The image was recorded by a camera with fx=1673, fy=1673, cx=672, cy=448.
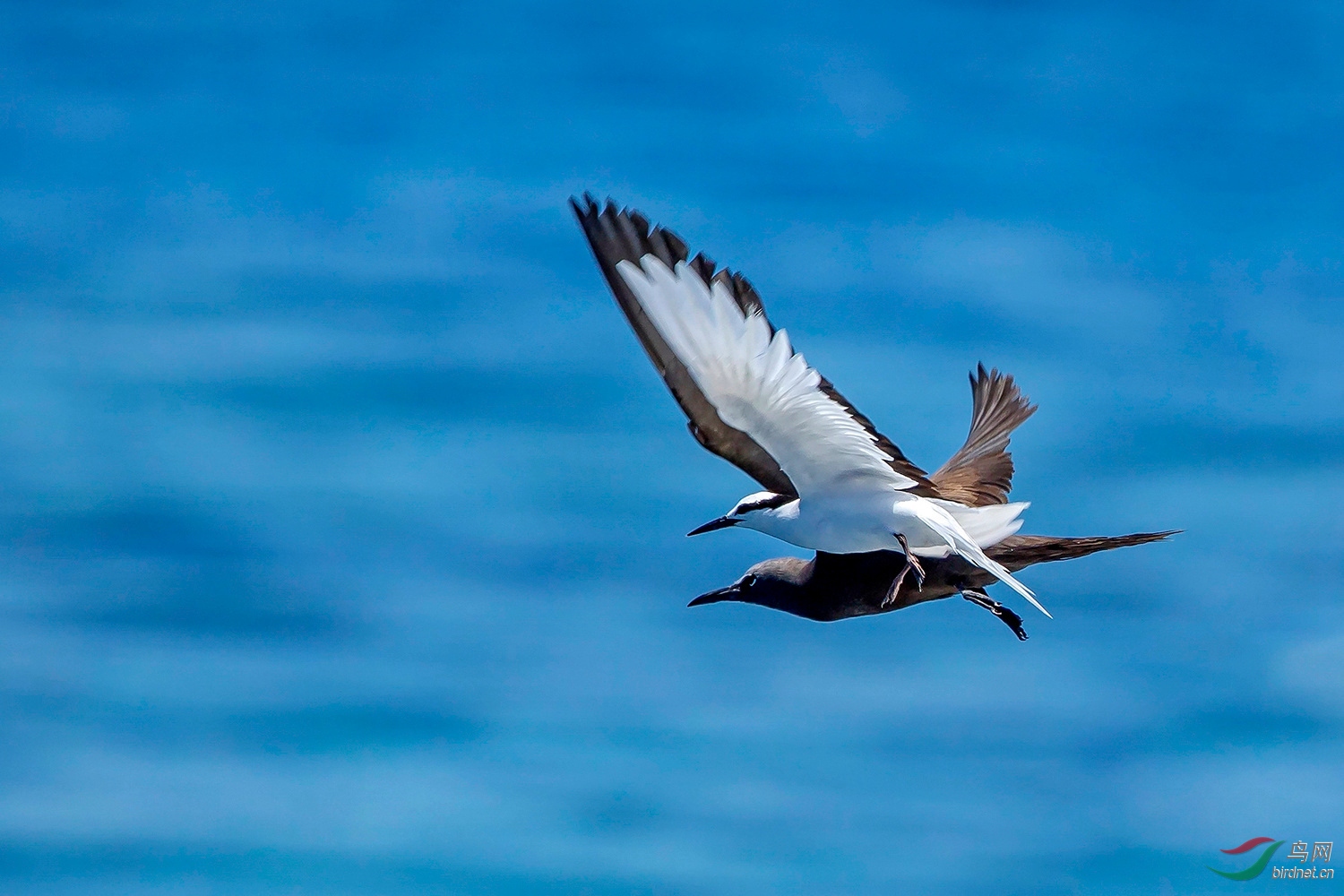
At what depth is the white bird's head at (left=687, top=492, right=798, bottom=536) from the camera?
10.7 m

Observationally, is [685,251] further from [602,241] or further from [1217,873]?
[1217,873]

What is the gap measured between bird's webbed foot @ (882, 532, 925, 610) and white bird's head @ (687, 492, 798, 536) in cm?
76

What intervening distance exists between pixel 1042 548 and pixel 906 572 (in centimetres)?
100

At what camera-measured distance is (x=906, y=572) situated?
34.1 ft

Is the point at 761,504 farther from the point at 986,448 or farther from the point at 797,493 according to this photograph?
the point at 986,448

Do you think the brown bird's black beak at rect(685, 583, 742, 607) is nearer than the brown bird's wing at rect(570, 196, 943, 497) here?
No

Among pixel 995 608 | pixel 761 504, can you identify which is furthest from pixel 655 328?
pixel 995 608

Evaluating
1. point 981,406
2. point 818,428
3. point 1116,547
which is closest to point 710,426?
point 818,428

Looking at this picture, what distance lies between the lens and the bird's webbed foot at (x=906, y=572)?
10.2 meters

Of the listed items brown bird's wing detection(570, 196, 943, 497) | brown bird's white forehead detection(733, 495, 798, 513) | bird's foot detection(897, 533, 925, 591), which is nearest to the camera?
brown bird's wing detection(570, 196, 943, 497)

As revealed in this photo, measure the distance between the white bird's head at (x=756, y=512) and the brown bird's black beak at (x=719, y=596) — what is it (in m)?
0.95

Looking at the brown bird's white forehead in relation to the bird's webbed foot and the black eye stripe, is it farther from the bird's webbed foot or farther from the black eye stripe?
the bird's webbed foot

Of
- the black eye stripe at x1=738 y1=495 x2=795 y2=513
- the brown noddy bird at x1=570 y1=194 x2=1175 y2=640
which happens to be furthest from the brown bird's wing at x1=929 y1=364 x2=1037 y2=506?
the black eye stripe at x1=738 y1=495 x2=795 y2=513

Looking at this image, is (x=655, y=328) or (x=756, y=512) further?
A: (x=756, y=512)
